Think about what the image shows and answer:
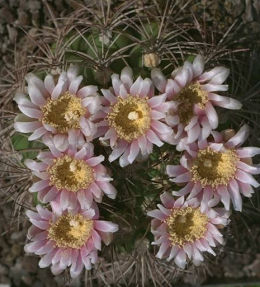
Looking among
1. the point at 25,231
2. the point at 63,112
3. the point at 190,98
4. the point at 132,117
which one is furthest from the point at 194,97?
the point at 25,231

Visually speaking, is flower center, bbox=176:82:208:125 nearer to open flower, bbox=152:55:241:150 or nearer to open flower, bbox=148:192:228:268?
open flower, bbox=152:55:241:150

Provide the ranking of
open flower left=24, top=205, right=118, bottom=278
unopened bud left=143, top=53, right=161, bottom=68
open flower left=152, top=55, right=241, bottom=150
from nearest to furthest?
open flower left=152, top=55, right=241, bottom=150 → open flower left=24, top=205, right=118, bottom=278 → unopened bud left=143, top=53, right=161, bottom=68

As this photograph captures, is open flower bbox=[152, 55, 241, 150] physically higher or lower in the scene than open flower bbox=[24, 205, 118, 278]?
higher

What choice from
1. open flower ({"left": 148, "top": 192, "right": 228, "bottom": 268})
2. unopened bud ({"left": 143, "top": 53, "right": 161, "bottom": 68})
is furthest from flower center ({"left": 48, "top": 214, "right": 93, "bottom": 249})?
unopened bud ({"left": 143, "top": 53, "right": 161, "bottom": 68})

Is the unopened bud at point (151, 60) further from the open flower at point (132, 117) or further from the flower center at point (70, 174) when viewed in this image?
the flower center at point (70, 174)

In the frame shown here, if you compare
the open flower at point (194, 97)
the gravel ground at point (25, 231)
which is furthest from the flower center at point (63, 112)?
the gravel ground at point (25, 231)

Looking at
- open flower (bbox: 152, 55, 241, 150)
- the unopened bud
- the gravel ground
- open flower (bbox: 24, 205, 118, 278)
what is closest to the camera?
open flower (bbox: 152, 55, 241, 150)
